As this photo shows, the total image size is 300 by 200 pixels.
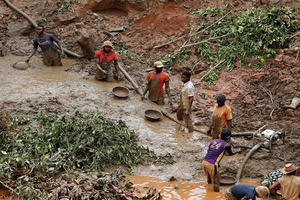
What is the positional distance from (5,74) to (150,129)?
484cm

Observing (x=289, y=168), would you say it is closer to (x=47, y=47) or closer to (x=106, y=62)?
A: (x=106, y=62)

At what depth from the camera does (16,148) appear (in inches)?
323

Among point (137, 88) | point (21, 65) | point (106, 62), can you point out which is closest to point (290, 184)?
point (137, 88)

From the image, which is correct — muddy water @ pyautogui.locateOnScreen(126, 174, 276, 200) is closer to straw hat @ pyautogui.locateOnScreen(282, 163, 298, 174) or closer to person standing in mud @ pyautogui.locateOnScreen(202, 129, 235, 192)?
person standing in mud @ pyautogui.locateOnScreen(202, 129, 235, 192)

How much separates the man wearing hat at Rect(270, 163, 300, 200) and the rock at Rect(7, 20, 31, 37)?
10407 millimetres

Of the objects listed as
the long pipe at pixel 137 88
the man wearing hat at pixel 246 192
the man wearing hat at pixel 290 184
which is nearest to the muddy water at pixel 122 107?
the long pipe at pixel 137 88

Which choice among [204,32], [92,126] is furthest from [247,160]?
[204,32]

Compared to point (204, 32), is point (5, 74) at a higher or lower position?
lower

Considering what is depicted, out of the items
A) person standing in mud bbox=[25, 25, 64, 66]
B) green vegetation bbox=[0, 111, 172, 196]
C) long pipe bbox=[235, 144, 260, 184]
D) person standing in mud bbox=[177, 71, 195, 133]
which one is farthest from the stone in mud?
long pipe bbox=[235, 144, 260, 184]

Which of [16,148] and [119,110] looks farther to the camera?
[119,110]

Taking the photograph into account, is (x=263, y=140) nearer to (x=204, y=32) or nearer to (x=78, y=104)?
(x=78, y=104)

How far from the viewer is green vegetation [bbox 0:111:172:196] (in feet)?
25.2

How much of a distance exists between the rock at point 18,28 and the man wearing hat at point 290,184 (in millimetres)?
10407

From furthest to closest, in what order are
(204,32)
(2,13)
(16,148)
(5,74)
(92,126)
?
(2,13), (204,32), (5,74), (92,126), (16,148)
